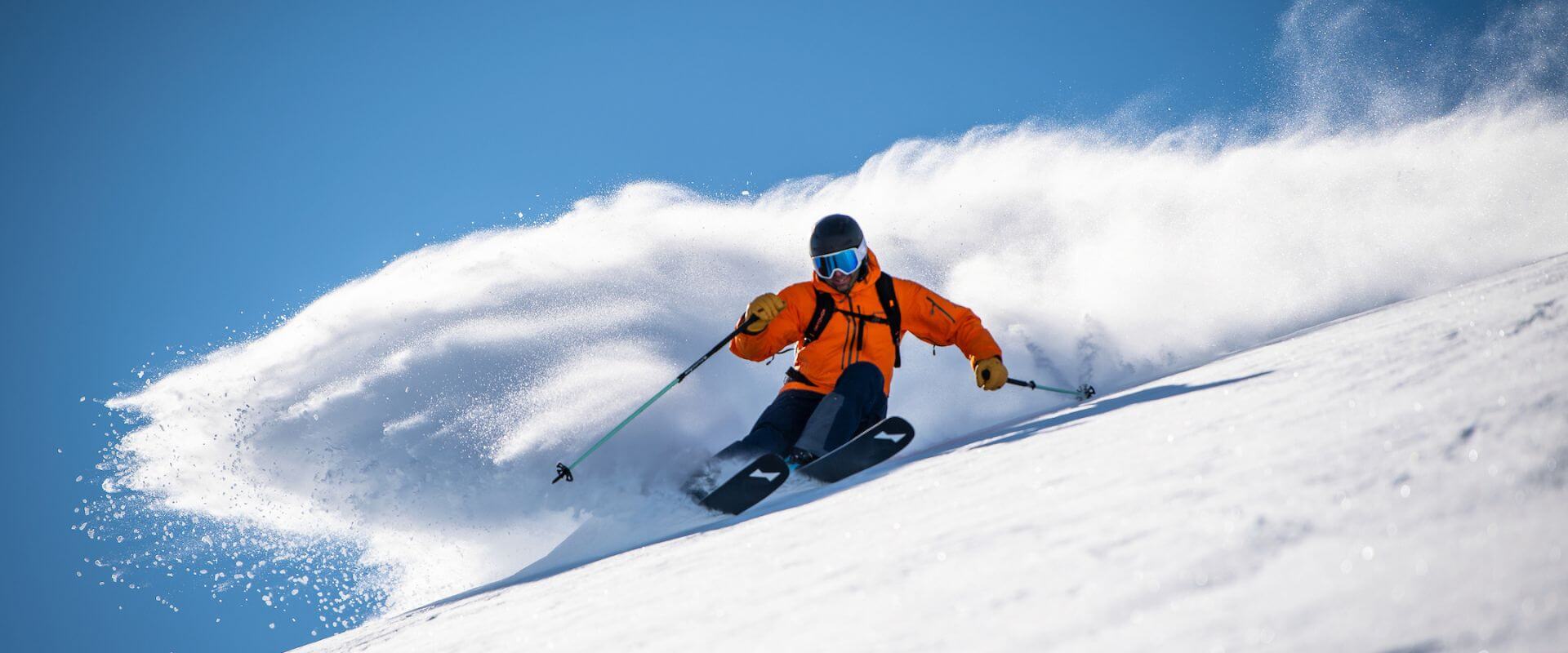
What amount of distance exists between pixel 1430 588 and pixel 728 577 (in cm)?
190

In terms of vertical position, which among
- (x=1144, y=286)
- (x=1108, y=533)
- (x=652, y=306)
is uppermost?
(x=652, y=306)

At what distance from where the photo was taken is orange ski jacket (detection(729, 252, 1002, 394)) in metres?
6.13

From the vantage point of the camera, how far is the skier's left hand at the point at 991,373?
20.0 feet

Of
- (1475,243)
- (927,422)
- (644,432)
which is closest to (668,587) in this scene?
(644,432)

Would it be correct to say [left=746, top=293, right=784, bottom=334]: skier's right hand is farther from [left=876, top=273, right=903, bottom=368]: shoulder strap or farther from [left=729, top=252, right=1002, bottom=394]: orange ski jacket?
[left=876, top=273, right=903, bottom=368]: shoulder strap

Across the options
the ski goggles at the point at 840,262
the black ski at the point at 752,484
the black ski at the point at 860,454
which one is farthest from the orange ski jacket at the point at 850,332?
the black ski at the point at 752,484

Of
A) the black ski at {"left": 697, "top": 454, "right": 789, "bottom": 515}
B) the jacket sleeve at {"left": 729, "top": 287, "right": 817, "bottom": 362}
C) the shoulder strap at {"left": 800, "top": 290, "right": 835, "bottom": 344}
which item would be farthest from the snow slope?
the jacket sleeve at {"left": 729, "top": 287, "right": 817, "bottom": 362}

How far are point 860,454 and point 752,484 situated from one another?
2.20 feet

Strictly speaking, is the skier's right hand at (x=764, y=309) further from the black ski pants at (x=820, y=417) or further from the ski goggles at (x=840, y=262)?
the black ski pants at (x=820, y=417)

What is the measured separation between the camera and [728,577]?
282 cm

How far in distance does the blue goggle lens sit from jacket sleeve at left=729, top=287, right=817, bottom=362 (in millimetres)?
247

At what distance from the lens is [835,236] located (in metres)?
6.05

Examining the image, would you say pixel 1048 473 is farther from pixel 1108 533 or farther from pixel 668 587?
pixel 668 587

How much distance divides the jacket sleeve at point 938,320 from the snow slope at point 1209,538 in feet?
8.11
